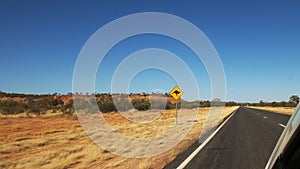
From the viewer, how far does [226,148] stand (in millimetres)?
11070

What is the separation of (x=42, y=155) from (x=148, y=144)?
15.0 feet

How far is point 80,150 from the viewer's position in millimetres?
12398

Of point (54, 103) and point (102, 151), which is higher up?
point (54, 103)

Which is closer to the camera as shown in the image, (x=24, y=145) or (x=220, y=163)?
(x=220, y=163)

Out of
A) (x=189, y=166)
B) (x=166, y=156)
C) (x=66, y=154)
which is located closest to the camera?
(x=189, y=166)

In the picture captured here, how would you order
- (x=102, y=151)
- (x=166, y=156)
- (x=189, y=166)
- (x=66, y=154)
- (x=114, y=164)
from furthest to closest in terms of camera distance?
1. (x=102, y=151)
2. (x=66, y=154)
3. (x=166, y=156)
4. (x=114, y=164)
5. (x=189, y=166)

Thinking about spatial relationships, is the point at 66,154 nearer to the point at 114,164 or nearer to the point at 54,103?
the point at 114,164

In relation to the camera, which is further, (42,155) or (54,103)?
(54,103)

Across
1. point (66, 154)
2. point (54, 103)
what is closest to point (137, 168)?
point (66, 154)

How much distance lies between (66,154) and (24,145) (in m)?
3.21

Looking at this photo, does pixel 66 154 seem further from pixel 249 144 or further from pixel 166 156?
pixel 249 144

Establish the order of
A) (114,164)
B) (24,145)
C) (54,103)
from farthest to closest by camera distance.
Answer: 1. (54,103)
2. (24,145)
3. (114,164)

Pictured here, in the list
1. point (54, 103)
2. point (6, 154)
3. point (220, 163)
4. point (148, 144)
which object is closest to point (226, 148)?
point (220, 163)

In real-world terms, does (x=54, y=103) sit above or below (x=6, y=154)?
above
